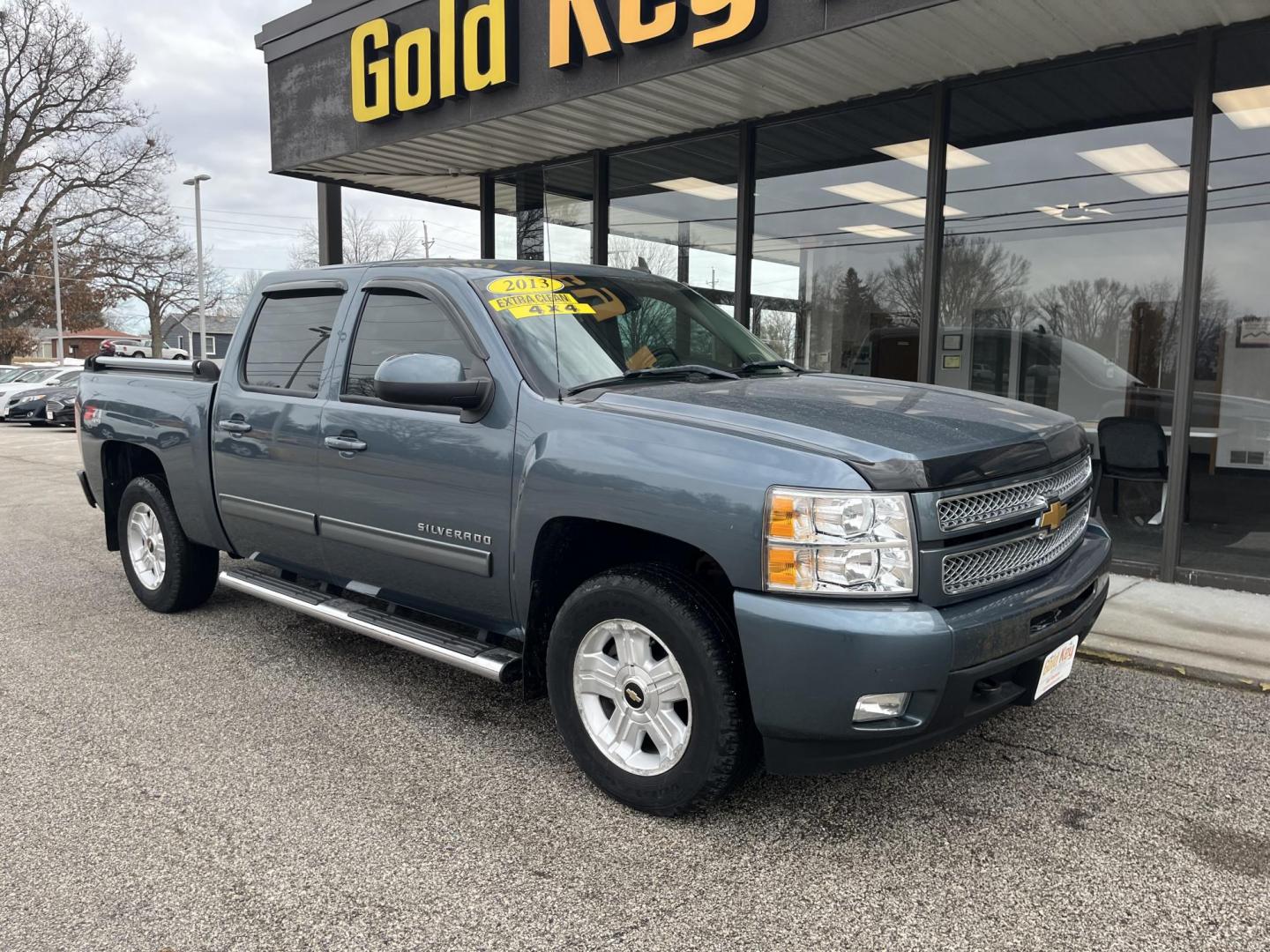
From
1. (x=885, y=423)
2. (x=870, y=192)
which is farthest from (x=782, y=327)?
(x=885, y=423)

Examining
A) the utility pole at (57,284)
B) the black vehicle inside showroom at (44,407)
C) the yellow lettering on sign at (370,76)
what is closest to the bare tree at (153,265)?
the utility pole at (57,284)

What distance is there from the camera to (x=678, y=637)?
114 inches

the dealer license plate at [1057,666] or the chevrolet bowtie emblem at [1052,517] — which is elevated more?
the chevrolet bowtie emblem at [1052,517]

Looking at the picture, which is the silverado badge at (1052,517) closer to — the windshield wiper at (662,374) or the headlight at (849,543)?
the headlight at (849,543)

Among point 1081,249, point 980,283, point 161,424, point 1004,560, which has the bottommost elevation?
point 1004,560

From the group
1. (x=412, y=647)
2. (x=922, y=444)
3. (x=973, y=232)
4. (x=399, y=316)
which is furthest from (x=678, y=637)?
(x=973, y=232)

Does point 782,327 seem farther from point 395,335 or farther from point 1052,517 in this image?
point 1052,517

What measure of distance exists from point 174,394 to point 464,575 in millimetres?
2558

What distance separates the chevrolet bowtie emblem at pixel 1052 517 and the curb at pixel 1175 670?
1786mm

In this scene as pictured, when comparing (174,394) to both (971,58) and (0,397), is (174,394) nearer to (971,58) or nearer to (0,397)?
(971,58)

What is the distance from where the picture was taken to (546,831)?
301 cm

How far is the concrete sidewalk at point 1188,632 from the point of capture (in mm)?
4492

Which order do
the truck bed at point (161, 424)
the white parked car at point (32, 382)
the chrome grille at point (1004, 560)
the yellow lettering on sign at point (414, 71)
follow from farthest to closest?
the white parked car at point (32, 382), the yellow lettering on sign at point (414, 71), the truck bed at point (161, 424), the chrome grille at point (1004, 560)

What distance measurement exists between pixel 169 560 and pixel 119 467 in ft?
2.84
